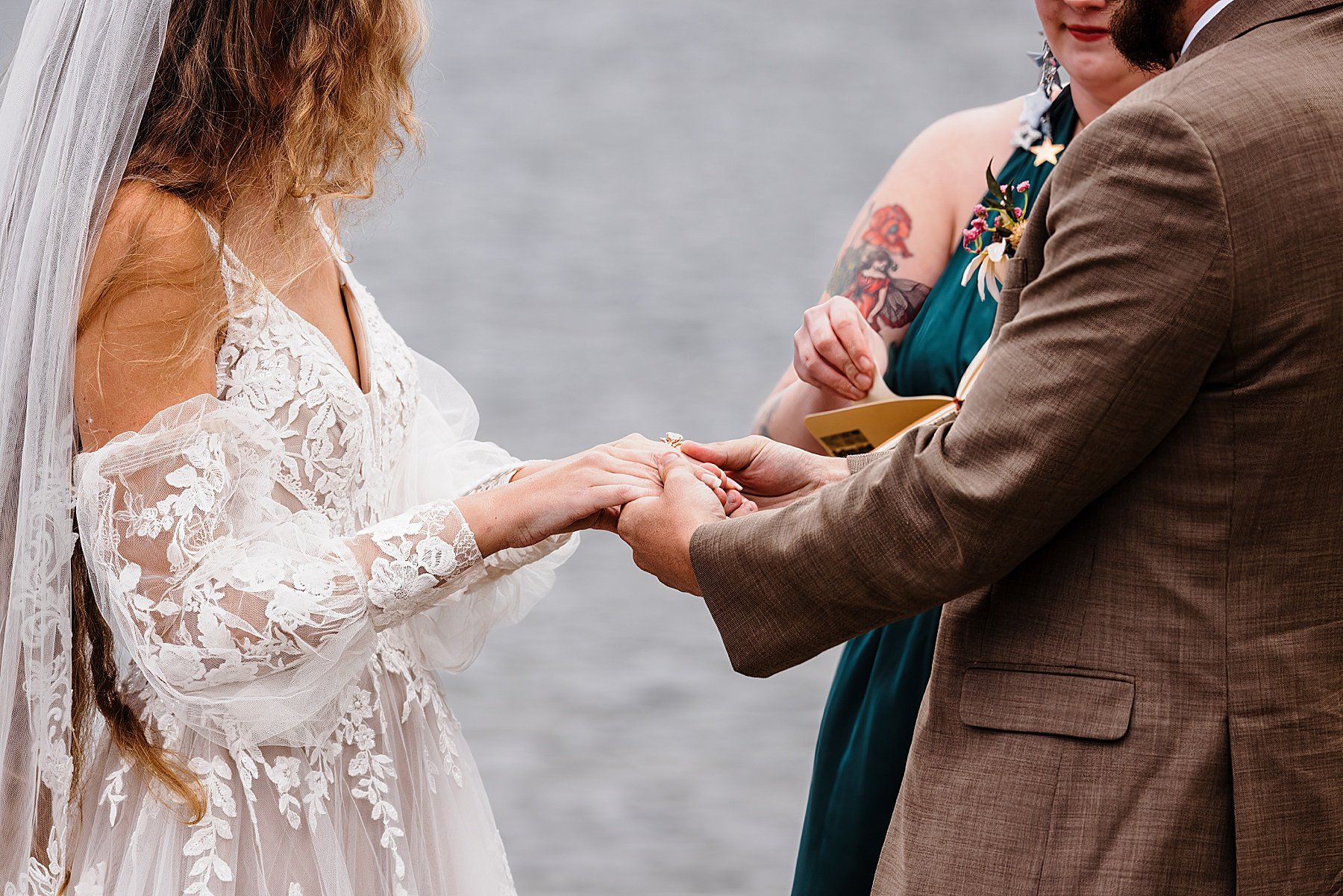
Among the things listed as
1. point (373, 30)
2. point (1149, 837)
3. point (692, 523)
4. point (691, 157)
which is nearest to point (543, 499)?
point (692, 523)

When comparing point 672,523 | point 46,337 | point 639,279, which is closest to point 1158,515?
point 672,523

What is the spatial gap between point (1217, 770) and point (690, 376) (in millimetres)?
6361

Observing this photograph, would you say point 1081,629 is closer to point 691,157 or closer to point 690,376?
point 690,376

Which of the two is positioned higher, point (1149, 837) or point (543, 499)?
point (543, 499)

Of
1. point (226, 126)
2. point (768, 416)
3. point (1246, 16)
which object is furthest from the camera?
point (768, 416)

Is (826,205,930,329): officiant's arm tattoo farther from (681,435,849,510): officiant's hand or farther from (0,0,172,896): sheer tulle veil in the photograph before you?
(0,0,172,896): sheer tulle veil

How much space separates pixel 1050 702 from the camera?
1.45 m

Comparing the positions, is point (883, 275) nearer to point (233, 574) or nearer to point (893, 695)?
point (893, 695)

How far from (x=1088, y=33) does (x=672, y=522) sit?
89 centimetres

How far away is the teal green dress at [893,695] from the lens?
213 cm

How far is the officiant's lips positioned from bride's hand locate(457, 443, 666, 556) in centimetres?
83

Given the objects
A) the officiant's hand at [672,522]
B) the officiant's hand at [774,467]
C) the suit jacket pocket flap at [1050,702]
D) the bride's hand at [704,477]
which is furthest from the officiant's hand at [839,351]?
the suit jacket pocket flap at [1050,702]

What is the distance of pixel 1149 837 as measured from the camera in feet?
4.62

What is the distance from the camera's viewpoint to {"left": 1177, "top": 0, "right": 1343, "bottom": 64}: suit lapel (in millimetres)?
1397
